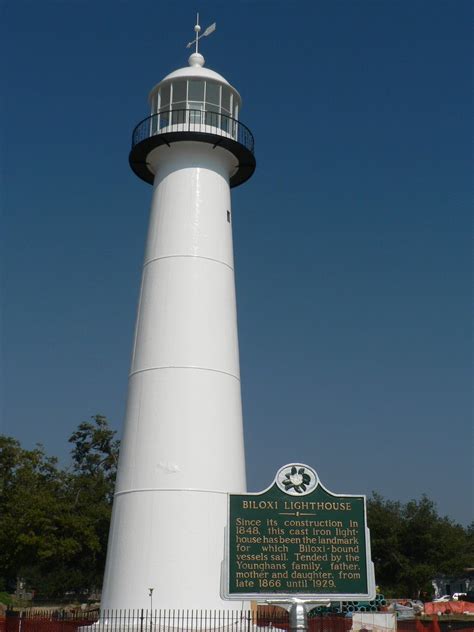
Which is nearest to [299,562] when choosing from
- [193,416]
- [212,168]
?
[193,416]

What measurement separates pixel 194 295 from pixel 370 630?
10695 millimetres

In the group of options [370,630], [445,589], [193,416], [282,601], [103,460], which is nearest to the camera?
[282,601]

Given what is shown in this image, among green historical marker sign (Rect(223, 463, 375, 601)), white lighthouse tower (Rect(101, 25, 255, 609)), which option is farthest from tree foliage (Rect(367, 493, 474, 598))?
green historical marker sign (Rect(223, 463, 375, 601))

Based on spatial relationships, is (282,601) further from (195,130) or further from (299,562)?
(195,130)

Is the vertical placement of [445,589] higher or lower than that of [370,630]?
higher

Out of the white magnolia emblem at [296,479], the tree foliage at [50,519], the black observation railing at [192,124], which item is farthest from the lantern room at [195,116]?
the tree foliage at [50,519]

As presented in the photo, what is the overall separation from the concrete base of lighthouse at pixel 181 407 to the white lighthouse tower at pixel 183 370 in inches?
1.2

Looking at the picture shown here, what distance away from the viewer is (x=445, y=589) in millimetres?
89312

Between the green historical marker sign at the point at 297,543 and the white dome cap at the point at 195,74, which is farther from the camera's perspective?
the white dome cap at the point at 195,74

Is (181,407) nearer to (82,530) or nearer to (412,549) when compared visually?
(82,530)

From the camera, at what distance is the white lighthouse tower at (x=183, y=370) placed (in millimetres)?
19609

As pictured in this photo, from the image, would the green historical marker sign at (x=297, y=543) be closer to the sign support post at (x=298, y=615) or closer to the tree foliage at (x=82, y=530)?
the sign support post at (x=298, y=615)

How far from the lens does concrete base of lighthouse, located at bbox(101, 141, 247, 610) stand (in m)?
19.5

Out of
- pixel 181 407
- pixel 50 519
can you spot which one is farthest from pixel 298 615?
pixel 50 519
